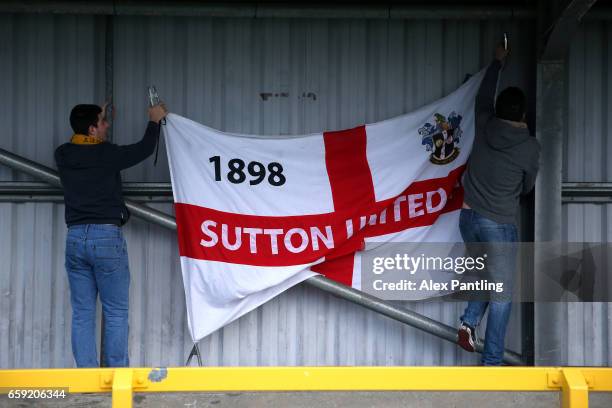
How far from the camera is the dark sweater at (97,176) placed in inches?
242

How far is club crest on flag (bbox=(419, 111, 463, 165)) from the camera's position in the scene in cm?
669

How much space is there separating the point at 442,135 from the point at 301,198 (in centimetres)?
111

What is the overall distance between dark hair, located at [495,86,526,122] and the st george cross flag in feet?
1.21

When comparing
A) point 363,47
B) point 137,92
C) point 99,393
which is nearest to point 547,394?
point 99,393

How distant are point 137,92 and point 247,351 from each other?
2062mm

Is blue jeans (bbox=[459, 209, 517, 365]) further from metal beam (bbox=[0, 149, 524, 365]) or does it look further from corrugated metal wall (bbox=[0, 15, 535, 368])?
corrugated metal wall (bbox=[0, 15, 535, 368])

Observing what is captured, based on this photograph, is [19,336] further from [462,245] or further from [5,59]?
[462,245]

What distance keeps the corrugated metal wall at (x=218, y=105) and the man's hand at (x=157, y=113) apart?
0.47 m

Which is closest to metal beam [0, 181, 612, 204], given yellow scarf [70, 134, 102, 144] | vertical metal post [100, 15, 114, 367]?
vertical metal post [100, 15, 114, 367]

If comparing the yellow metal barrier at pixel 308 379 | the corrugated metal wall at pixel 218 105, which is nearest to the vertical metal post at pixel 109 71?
the corrugated metal wall at pixel 218 105

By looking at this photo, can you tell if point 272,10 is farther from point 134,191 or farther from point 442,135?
point 134,191

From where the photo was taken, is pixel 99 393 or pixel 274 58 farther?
pixel 274 58

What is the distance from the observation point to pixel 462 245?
6.73 meters

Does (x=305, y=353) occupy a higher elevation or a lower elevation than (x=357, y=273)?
lower
